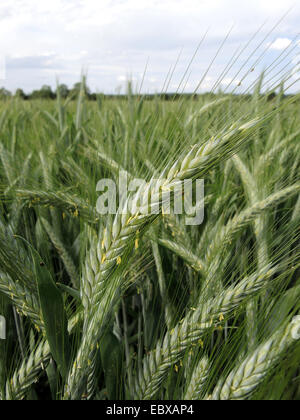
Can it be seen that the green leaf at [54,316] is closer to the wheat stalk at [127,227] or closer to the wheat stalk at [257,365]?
the wheat stalk at [127,227]

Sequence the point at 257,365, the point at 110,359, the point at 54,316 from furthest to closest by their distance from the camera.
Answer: the point at 110,359 < the point at 54,316 < the point at 257,365

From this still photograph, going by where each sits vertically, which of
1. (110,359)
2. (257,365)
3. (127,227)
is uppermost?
(127,227)

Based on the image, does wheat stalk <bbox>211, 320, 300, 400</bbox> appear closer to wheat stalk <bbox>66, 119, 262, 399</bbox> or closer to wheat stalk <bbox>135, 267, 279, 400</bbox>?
wheat stalk <bbox>135, 267, 279, 400</bbox>

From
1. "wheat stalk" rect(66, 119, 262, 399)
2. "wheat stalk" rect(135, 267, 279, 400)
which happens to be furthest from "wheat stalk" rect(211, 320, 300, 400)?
"wheat stalk" rect(66, 119, 262, 399)

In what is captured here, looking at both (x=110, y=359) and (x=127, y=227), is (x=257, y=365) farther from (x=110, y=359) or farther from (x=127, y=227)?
(x=110, y=359)

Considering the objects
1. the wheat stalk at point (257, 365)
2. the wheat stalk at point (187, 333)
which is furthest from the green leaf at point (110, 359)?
the wheat stalk at point (257, 365)

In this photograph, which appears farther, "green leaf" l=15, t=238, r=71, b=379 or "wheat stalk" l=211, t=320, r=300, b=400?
"green leaf" l=15, t=238, r=71, b=379

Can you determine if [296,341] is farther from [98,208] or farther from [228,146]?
[98,208]

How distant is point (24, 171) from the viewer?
5.18 ft

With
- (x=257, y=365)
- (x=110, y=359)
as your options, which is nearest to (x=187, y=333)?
(x=257, y=365)

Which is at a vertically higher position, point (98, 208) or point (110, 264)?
point (98, 208)

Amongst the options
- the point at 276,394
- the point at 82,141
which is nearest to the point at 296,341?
the point at 276,394

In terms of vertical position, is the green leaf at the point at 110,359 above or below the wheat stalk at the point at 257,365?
below
